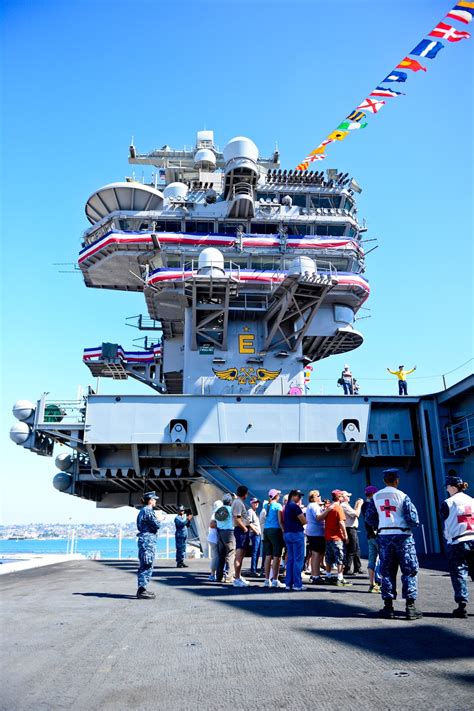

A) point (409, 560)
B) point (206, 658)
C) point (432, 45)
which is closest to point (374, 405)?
point (432, 45)

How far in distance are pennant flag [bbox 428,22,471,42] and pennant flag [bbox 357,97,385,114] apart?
254cm

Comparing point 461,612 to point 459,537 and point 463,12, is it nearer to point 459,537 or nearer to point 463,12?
point 459,537

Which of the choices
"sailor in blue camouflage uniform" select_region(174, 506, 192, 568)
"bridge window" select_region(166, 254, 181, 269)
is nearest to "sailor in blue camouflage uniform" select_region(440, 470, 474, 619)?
"sailor in blue camouflage uniform" select_region(174, 506, 192, 568)

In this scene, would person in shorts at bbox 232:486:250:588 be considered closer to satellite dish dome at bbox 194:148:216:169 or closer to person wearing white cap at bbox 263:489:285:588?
person wearing white cap at bbox 263:489:285:588

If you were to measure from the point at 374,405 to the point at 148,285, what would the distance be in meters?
8.72

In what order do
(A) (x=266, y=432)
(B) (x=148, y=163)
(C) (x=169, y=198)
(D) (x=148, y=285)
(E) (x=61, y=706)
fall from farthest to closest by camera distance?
(B) (x=148, y=163) < (C) (x=169, y=198) < (D) (x=148, y=285) < (A) (x=266, y=432) < (E) (x=61, y=706)

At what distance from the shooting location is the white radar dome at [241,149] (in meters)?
20.4

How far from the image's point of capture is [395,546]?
6.16 meters

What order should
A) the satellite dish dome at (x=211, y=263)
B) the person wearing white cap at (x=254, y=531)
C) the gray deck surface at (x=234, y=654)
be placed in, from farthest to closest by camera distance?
the satellite dish dome at (x=211, y=263), the person wearing white cap at (x=254, y=531), the gray deck surface at (x=234, y=654)

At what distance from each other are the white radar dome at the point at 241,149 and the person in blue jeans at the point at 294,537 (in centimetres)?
1525

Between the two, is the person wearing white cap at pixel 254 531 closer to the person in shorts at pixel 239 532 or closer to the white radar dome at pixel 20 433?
the person in shorts at pixel 239 532

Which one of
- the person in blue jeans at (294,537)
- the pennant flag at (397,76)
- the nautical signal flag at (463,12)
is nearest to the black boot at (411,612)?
the person in blue jeans at (294,537)

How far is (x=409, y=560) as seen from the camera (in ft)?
19.8

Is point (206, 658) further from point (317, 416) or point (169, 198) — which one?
point (169, 198)
